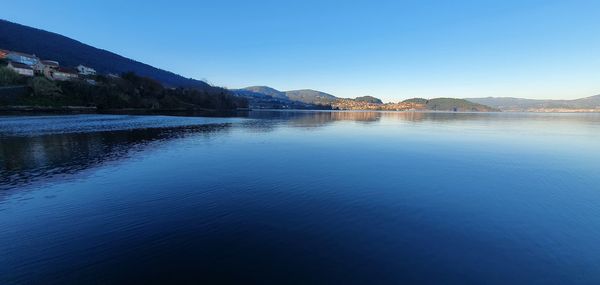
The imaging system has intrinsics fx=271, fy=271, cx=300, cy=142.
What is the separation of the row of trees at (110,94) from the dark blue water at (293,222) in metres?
90.0

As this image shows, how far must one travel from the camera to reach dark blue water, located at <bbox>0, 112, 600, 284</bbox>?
7.61 metres

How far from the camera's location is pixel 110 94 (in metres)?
105

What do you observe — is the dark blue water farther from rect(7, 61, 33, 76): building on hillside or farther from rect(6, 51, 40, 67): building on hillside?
rect(6, 51, 40, 67): building on hillside

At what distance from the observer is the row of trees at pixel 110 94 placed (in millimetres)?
85812

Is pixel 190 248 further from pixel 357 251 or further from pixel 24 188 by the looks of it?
pixel 24 188

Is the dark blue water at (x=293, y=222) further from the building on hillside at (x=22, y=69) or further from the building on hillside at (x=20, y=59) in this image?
the building on hillside at (x=20, y=59)

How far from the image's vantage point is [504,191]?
15453 mm

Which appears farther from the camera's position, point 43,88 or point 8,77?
point 43,88

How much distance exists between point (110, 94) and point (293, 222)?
121 meters

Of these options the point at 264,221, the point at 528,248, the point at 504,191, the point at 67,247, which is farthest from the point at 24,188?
the point at 504,191

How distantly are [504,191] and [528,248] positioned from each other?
742cm

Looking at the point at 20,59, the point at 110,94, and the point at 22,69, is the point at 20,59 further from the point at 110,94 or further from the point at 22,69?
the point at 110,94

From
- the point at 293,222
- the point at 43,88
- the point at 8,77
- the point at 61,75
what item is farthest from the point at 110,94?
the point at 293,222

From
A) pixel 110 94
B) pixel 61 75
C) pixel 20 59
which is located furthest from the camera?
pixel 20 59
